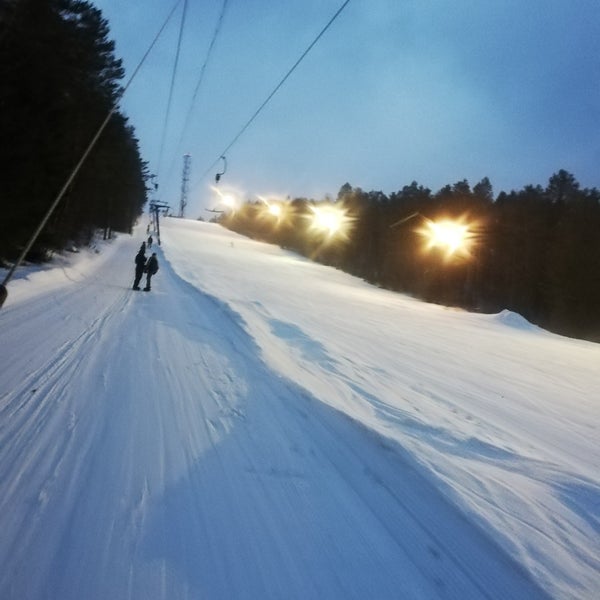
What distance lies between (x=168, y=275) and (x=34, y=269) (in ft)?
28.4

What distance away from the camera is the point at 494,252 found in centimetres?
4759

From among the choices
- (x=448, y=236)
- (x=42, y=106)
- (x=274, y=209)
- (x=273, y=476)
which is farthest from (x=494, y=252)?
(x=273, y=476)

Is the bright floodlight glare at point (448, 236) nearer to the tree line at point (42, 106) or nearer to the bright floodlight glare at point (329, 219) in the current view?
the bright floodlight glare at point (329, 219)

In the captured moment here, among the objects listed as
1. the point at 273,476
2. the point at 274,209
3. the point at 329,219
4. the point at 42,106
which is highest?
the point at 329,219

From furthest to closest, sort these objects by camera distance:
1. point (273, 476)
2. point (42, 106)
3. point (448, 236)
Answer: point (448, 236) → point (42, 106) → point (273, 476)

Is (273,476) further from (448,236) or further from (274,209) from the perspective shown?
(448,236)

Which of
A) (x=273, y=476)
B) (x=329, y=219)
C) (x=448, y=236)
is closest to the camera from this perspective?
(x=273, y=476)

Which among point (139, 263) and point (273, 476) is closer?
point (273, 476)

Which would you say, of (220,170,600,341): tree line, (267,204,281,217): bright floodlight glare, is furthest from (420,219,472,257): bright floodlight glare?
(267,204,281,217): bright floodlight glare

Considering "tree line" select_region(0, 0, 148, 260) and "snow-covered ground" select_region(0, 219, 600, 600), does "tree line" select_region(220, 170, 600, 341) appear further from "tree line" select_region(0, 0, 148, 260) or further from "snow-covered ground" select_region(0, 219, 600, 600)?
"tree line" select_region(0, 0, 148, 260)

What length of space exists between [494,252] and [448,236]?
773 cm

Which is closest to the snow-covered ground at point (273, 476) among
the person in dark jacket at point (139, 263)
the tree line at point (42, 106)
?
the person in dark jacket at point (139, 263)

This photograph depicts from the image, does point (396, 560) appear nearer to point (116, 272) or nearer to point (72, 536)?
point (72, 536)

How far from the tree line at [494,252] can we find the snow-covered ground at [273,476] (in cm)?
3458
